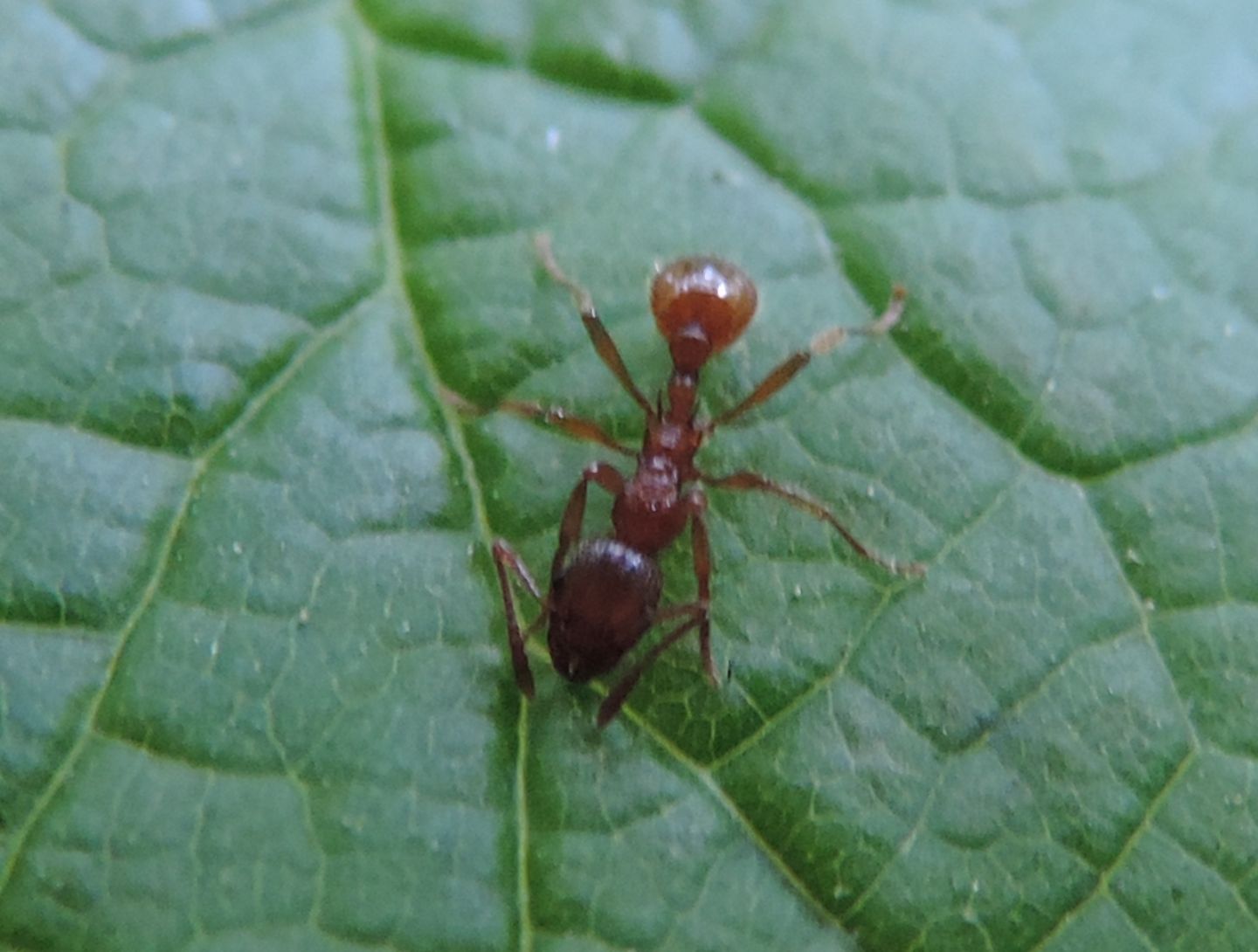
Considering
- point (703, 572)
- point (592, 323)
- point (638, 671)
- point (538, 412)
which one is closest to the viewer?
point (638, 671)

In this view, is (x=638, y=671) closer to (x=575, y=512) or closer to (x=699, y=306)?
(x=575, y=512)

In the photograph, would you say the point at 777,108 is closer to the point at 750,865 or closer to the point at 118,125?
the point at 118,125

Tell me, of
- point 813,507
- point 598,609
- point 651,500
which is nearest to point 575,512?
point 651,500

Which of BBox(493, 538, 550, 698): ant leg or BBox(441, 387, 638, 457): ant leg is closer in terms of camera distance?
BBox(493, 538, 550, 698): ant leg

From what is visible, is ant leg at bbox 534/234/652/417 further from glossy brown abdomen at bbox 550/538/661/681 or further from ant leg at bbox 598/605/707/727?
ant leg at bbox 598/605/707/727

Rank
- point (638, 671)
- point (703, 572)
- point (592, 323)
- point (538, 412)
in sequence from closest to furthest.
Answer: point (638, 671), point (703, 572), point (538, 412), point (592, 323)

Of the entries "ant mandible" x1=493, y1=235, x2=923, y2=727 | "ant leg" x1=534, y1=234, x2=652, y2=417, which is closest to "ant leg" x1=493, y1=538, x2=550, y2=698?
"ant mandible" x1=493, y1=235, x2=923, y2=727

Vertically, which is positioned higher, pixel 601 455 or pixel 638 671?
pixel 601 455
